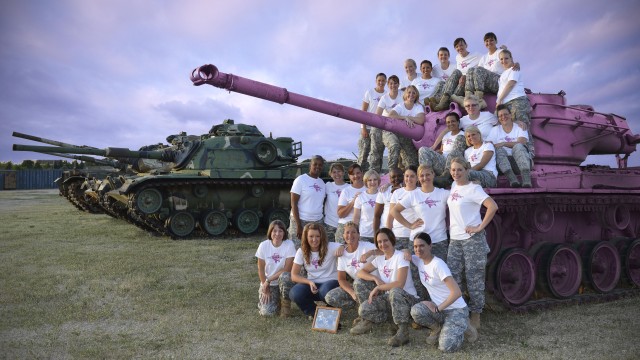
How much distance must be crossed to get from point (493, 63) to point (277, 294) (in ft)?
16.6

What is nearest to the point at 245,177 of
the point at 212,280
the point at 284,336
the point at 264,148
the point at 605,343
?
the point at 264,148

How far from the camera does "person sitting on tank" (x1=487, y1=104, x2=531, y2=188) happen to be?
6.81m

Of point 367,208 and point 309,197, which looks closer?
point 367,208

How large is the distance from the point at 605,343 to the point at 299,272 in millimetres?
3292

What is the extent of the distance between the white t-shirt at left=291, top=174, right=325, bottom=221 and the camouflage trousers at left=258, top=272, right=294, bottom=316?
1.44 m

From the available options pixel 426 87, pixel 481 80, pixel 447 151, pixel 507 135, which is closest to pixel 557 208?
pixel 507 135

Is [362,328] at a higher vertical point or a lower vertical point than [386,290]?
lower

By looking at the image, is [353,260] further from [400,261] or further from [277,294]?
[277,294]

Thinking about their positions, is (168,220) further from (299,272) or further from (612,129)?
(612,129)

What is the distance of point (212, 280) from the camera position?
8.34 m

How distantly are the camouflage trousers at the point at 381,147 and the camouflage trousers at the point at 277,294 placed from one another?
316cm

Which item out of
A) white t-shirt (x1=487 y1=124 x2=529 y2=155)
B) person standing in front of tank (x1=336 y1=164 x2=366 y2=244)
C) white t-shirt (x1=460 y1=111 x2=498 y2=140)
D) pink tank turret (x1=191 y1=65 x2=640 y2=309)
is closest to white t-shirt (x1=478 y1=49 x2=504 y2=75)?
pink tank turret (x1=191 y1=65 x2=640 y2=309)

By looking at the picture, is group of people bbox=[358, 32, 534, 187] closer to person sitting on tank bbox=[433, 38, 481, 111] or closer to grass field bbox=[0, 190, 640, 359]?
person sitting on tank bbox=[433, 38, 481, 111]

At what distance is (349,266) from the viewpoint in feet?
19.1
